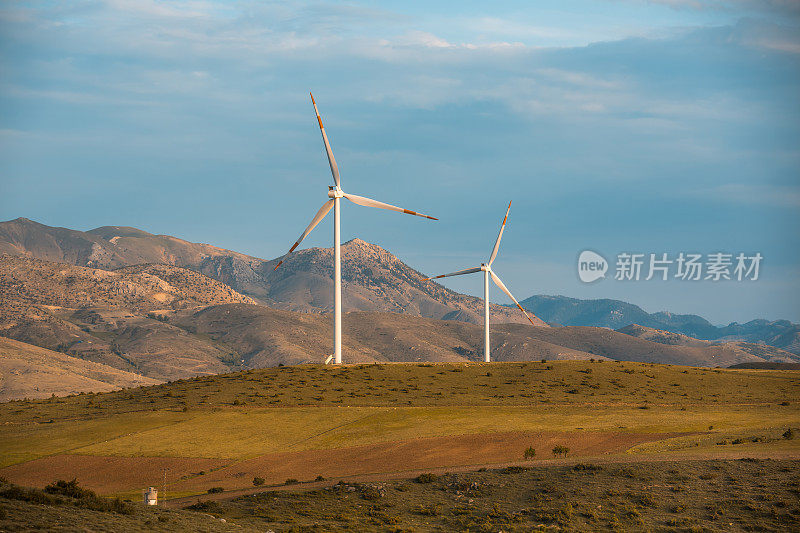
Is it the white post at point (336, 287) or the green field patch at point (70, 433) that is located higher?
the white post at point (336, 287)

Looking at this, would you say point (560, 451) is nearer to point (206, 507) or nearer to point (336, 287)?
point (206, 507)

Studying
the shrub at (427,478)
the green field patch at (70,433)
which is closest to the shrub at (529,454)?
the shrub at (427,478)

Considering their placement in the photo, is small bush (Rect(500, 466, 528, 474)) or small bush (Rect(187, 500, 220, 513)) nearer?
small bush (Rect(187, 500, 220, 513))

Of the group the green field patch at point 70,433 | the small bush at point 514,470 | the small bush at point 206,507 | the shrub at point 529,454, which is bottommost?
the green field patch at point 70,433

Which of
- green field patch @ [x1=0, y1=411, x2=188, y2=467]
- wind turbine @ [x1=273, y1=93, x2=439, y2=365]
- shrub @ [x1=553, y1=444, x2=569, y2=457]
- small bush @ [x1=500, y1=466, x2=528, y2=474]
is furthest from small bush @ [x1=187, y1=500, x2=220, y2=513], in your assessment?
wind turbine @ [x1=273, y1=93, x2=439, y2=365]

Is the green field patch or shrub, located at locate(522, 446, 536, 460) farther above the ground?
shrub, located at locate(522, 446, 536, 460)

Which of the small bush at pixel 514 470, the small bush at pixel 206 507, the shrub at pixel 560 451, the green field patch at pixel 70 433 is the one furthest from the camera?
the green field patch at pixel 70 433

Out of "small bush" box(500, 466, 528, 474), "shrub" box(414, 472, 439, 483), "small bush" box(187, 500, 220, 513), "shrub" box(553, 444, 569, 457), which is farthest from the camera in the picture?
"shrub" box(553, 444, 569, 457)

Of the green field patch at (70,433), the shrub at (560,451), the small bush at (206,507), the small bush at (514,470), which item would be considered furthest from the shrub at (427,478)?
the green field patch at (70,433)

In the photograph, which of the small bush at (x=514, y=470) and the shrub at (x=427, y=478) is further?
the small bush at (x=514, y=470)

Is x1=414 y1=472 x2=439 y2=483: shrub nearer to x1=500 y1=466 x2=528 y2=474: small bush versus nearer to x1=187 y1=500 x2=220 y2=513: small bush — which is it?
x1=500 y1=466 x2=528 y2=474: small bush

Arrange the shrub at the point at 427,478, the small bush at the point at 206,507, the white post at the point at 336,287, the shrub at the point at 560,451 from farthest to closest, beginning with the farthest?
1. the white post at the point at 336,287
2. the shrub at the point at 560,451
3. the shrub at the point at 427,478
4. the small bush at the point at 206,507

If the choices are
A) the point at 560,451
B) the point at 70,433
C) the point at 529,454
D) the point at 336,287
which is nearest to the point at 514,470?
the point at 529,454

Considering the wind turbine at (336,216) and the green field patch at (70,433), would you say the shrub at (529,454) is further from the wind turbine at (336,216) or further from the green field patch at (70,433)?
the wind turbine at (336,216)
